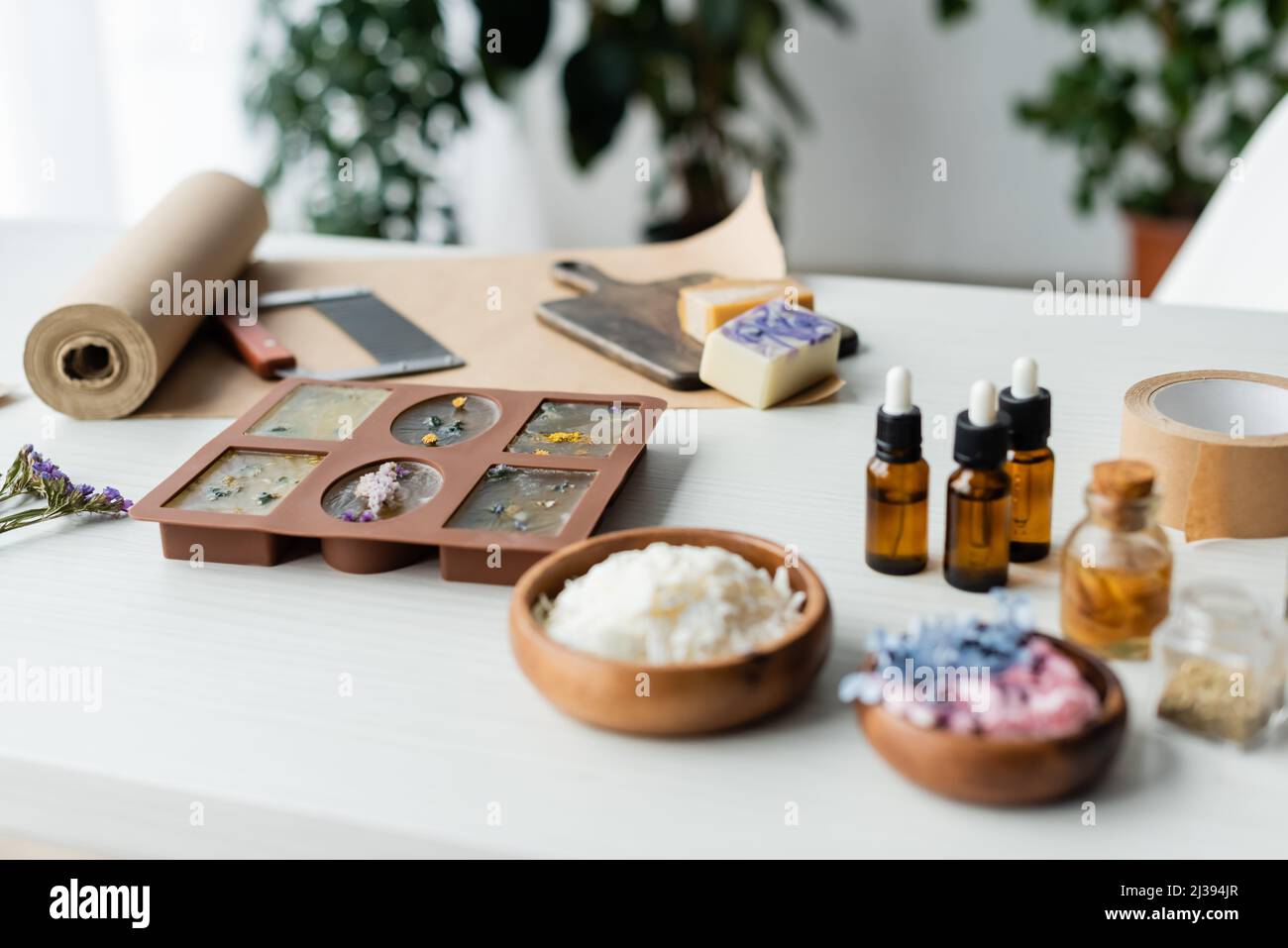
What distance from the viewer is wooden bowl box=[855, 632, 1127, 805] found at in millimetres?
660

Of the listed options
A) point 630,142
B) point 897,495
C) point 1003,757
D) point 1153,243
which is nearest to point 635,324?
point 897,495

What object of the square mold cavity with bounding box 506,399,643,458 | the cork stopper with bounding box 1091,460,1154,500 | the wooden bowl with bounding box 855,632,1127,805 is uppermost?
the cork stopper with bounding box 1091,460,1154,500

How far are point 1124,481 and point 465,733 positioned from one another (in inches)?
15.5

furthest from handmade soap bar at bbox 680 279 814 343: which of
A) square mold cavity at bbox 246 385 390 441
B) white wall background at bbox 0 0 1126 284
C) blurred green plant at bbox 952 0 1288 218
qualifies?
white wall background at bbox 0 0 1126 284

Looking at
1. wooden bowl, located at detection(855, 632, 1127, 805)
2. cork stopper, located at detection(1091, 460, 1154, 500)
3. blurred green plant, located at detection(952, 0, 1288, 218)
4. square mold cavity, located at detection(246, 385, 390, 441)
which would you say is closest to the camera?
wooden bowl, located at detection(855, 632, 1127, 805)

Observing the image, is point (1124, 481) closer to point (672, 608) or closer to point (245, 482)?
point (672, 608)

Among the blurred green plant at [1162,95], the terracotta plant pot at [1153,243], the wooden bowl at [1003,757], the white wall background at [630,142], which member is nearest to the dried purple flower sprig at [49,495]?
the wooden bowl at [1003,757]

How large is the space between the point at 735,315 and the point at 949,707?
65cm

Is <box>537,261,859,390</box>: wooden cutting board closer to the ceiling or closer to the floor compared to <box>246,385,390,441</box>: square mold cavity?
closer to the ceiling

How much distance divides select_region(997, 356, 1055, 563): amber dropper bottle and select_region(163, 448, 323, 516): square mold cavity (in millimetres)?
508

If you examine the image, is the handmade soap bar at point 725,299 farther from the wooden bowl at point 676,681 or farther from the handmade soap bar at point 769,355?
the wooden bowl at point 676,681

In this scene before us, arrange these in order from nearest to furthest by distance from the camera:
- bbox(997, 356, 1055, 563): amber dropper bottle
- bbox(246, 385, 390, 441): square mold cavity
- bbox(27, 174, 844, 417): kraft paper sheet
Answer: bbox(997, 356, 1055, 563): amber dropper bottle, bbox(246, 385, 390, 441): square mold cavity, bbox(27, 174, 844, 417): kraft paper sheet

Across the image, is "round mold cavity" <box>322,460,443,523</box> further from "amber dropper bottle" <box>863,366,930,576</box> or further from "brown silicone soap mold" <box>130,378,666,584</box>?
"amber dropper bottle" <box>863,366,930,576</box>
